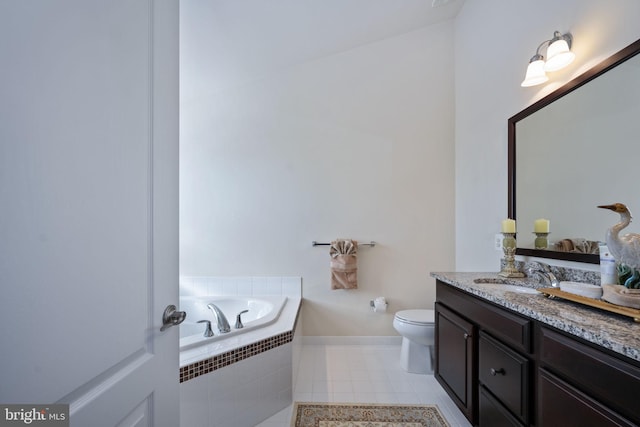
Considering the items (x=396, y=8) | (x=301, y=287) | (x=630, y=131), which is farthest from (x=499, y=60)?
(x=301, y=287)

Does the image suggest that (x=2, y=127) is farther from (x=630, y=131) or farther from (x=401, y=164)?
(x=401, y=164)

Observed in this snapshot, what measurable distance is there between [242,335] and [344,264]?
3.51ft

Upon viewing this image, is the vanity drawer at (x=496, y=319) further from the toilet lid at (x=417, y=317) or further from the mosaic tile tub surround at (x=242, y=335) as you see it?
the mosaic tile tub surround at (x=242, y=335)

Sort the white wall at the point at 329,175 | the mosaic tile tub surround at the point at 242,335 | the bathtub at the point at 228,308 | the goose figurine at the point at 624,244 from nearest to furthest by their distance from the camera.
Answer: the goose figurine at the point at 624,244 < the mosaic tile tub surround at the point at 242,335 < the bathtub at the point at 228,308 < the white wall at the point at 329,175

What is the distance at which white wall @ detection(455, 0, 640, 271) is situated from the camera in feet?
4.06

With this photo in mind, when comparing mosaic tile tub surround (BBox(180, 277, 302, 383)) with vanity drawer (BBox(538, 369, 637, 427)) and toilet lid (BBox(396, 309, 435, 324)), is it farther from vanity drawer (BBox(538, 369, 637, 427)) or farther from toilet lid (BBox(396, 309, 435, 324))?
vanity drawer (BBox(538, 369, 637, 427))

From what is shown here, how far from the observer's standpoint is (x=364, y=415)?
5.24 ft

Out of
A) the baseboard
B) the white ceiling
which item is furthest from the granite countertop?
the white ceiling

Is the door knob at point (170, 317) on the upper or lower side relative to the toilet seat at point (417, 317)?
upper

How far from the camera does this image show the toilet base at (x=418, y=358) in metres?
2.06

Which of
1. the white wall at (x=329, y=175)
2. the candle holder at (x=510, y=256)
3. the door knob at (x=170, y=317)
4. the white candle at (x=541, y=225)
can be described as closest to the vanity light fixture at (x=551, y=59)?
the white candle at (x=541, y=225)

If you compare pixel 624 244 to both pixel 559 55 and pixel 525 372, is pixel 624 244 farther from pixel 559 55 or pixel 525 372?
pixel 559 55

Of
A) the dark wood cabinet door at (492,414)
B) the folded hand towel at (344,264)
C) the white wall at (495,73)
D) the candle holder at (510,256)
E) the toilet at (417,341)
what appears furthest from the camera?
the folded hand towel at (344,264)

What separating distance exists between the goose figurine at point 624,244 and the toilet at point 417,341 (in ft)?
3.95
